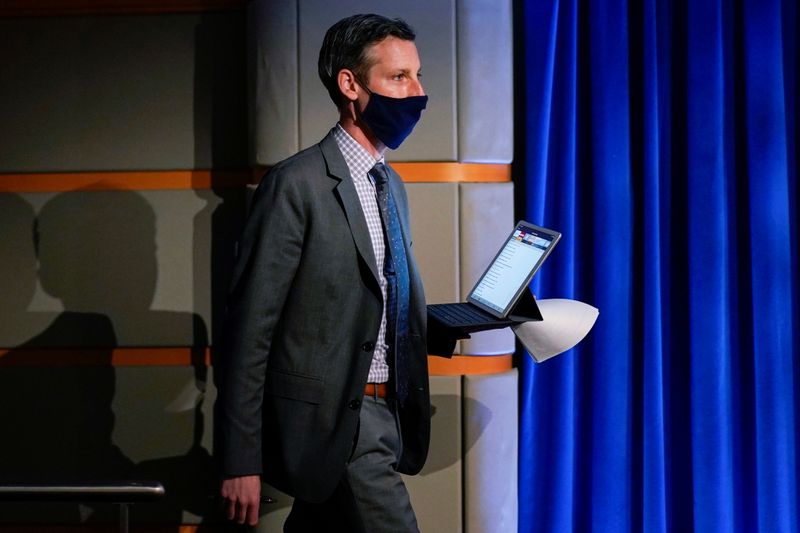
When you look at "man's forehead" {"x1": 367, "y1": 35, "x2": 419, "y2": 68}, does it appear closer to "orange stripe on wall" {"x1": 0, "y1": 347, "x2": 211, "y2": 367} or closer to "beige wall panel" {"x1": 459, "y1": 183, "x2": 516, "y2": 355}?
"beige wall panel" {"x1": 459, "y1": 183, "x2": 516, "y2": 355}

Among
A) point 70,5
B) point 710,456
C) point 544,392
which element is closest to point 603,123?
point 544,392

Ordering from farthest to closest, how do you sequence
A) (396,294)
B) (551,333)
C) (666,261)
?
1. (666,261)
2. (551,333)
3. (396,294)

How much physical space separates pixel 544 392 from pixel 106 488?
1.81 meters

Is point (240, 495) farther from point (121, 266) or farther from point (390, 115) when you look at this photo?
point (121, 266)

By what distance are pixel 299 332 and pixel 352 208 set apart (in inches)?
10.3

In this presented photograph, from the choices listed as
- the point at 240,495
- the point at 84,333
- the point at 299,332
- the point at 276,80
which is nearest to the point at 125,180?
the point at 84,333

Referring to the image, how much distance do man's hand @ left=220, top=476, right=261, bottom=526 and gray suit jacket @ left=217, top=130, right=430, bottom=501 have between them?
23 millimetres

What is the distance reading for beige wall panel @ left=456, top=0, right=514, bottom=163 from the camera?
2.51m

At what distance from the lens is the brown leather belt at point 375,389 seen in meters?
1.66

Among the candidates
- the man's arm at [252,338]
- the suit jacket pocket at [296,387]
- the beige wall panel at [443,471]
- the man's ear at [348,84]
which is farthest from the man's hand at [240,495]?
the beige wall panel at [443,471]

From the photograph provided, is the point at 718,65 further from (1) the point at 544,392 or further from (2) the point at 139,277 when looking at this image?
(2) the point at 139,277

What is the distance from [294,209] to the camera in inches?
62.4

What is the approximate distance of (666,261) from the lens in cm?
273

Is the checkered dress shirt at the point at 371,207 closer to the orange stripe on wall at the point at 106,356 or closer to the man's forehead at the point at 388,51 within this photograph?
the man's forehead at the point at 388,51
